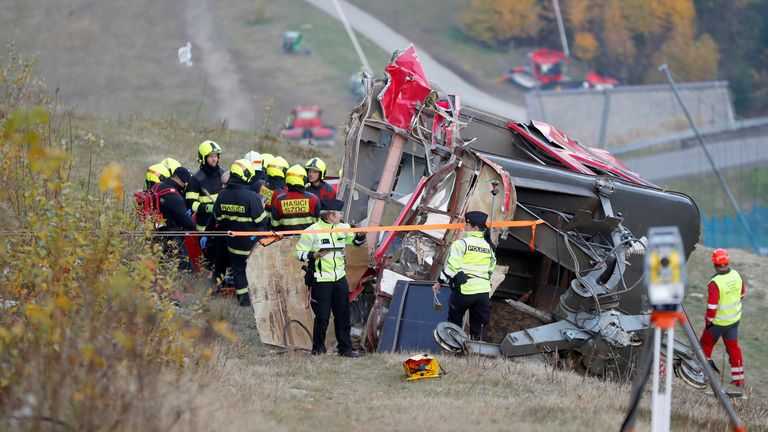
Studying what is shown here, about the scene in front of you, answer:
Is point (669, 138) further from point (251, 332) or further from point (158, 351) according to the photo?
point (158, 351)

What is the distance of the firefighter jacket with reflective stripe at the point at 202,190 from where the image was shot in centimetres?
1235

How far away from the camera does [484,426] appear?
725 centimetres

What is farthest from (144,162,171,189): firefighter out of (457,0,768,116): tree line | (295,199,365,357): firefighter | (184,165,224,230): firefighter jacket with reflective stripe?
(457,0,768,116): tree line

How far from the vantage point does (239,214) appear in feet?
37.7

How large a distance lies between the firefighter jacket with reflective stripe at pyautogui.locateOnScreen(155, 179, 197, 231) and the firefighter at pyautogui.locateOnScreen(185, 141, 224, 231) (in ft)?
1.29

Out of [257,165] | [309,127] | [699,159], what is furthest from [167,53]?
[257,165]

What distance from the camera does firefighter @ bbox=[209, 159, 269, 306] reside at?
37.6 ft

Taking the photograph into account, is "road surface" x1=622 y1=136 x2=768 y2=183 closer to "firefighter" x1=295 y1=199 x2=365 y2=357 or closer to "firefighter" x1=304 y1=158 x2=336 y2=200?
"firefighter" x1=304 y1=158 x2=336 y2=200

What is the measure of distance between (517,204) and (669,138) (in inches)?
1046

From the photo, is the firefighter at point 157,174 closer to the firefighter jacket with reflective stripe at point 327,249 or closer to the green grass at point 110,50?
the firefighter jacket with reflective stripe at point 327,249

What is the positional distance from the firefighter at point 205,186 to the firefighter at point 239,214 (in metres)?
0.67

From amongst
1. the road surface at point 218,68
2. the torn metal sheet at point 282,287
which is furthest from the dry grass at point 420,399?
the road surface at point 218,68

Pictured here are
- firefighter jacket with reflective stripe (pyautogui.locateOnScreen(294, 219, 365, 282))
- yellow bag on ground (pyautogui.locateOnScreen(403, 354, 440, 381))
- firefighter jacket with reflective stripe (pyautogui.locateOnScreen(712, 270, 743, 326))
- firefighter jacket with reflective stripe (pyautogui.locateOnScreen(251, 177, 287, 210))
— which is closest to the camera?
yellow bag on ground (pyautogui.locateOnScreen(403, 354, 440, 381))

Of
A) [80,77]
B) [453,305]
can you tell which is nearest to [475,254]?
[453,305]
